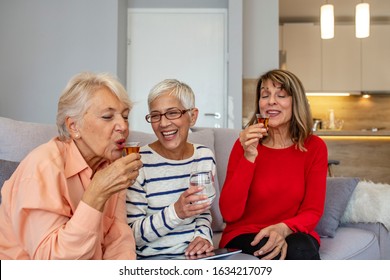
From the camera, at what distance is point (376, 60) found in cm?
688

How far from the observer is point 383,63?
687 centimetres

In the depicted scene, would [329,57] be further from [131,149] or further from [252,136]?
[131,149]

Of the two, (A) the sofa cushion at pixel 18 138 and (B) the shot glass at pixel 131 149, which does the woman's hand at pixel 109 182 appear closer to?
(B) the shot glass at pixel 131 149

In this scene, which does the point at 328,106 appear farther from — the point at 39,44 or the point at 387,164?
the point at 39,44

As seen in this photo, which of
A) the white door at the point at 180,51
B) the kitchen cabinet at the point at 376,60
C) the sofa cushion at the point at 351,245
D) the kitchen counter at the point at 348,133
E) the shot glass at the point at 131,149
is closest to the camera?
the shot glass at the point at 131,149

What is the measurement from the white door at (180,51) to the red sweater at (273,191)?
11.2ft

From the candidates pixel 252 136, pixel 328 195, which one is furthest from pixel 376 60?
pixel 252 136

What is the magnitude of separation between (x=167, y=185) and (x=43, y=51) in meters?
3.90

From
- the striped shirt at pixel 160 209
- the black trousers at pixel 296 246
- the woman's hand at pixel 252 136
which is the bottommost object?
the black trousers at pixel 296 246

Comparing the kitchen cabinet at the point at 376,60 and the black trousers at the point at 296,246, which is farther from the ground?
the kitchen cabinet at the point at 376,60

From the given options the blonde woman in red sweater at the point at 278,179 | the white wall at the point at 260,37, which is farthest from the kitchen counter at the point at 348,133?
the blonde woman in red sweater at the point at 278,179

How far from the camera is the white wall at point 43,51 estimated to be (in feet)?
16.4

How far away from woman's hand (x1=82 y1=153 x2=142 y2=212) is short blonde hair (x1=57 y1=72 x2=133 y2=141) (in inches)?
10.4
